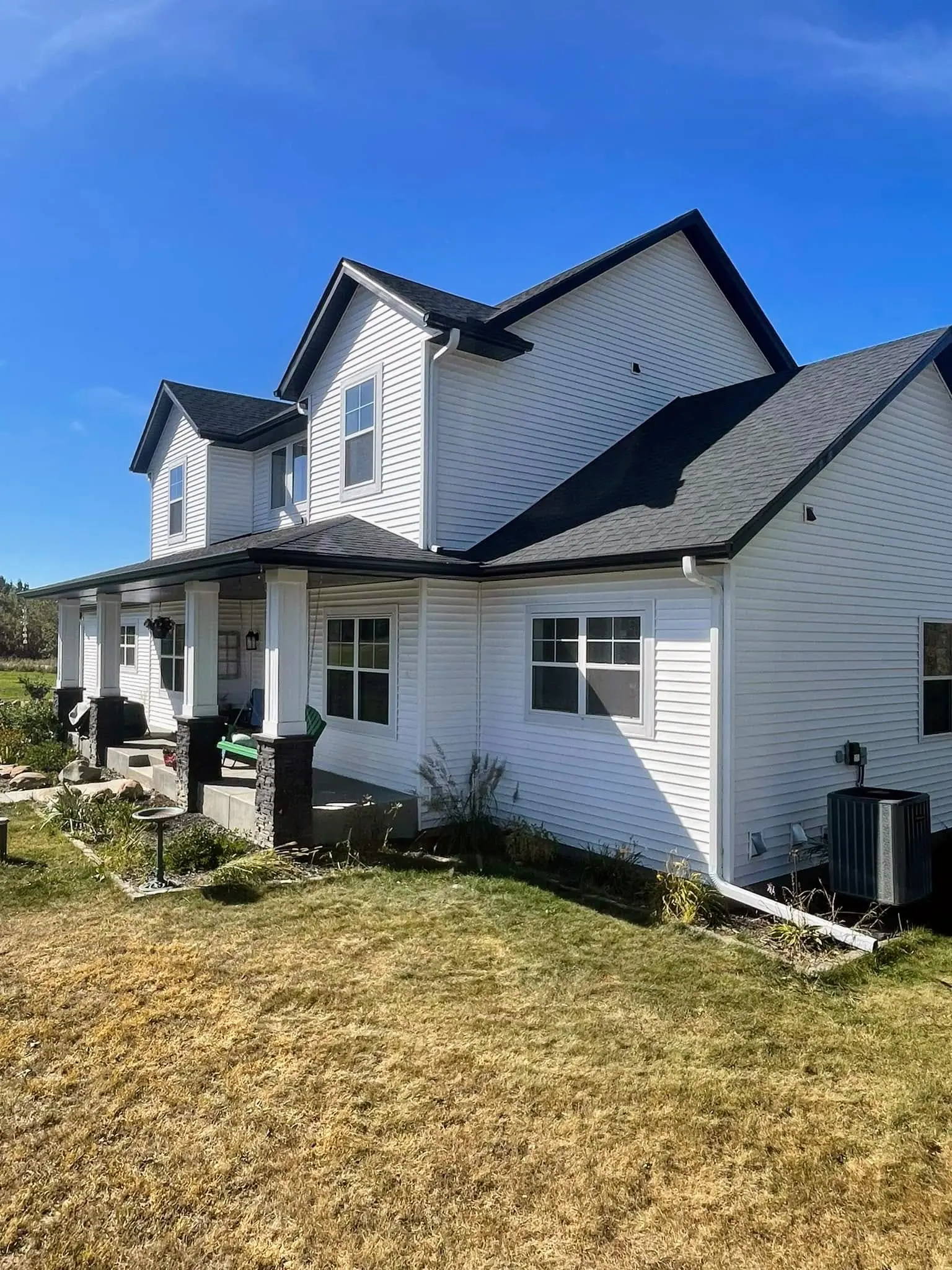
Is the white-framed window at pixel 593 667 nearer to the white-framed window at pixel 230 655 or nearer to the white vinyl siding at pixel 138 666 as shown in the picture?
the white-framed window at pixel 230 655

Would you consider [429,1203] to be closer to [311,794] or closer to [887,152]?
[311,794]

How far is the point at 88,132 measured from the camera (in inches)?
440

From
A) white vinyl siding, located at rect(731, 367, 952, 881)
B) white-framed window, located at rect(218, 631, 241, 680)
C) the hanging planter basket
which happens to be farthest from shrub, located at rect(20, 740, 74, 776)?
white vinyl siding, located at rect(731, 367, 952, 881)

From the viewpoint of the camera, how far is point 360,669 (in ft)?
35.7

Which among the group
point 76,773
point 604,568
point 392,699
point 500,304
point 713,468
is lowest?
point 76,773

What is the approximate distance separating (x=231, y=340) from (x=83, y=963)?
72.3ft

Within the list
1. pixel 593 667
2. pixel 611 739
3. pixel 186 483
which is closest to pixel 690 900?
pixel 611 739

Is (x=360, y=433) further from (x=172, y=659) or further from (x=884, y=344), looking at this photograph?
(x=172, y=659)

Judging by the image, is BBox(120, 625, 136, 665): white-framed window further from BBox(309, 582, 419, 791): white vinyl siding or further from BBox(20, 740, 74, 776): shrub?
BBox(309, 582, 419, 791): white vinyl siding

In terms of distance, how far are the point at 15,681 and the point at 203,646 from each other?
3307 cm

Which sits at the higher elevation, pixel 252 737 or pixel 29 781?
pixel 252 737

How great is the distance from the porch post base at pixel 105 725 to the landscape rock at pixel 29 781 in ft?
3.46

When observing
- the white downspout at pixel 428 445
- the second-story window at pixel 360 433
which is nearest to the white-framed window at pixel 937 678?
the white downspout at pixel 428 445

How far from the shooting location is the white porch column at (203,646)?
10492mm
